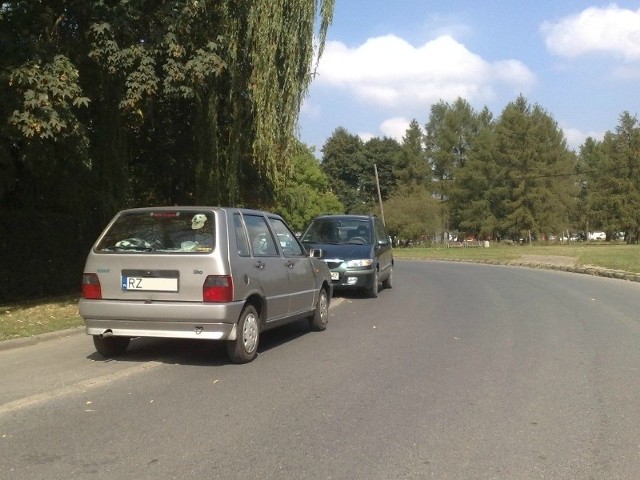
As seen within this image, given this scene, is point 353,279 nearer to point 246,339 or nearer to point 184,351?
point 184,351

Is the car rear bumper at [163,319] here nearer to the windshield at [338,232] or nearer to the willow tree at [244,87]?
the willow tree at [244,87]

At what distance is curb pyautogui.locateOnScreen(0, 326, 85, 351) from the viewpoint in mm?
8672

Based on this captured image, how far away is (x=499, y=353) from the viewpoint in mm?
8461

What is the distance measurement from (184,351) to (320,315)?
2.49 m

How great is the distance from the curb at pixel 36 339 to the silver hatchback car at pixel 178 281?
1.54m

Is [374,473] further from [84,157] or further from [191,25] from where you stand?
[191,25]

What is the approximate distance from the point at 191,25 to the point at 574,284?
1289 centimetres

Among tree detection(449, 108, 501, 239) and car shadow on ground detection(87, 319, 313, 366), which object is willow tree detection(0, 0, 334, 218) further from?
tree detection(449, 108, 501, 239)

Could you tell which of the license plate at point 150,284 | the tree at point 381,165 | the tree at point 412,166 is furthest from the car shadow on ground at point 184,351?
the tree at point 381,165

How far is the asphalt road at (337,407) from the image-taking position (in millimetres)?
4492

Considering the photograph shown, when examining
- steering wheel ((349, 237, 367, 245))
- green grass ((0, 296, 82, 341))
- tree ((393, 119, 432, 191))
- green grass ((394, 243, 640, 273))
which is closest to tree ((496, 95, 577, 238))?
tree ((393, 119, 432, 191))

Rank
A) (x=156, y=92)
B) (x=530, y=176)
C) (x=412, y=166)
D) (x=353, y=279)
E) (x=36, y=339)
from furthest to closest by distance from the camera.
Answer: (x=412, y=166) < (x=530, y=176) < (x=353, y=279) < (x=156, y=92) < (x=36, y=339)

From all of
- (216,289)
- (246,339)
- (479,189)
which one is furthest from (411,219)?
(216,289)

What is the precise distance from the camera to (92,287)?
7570 millimetres
